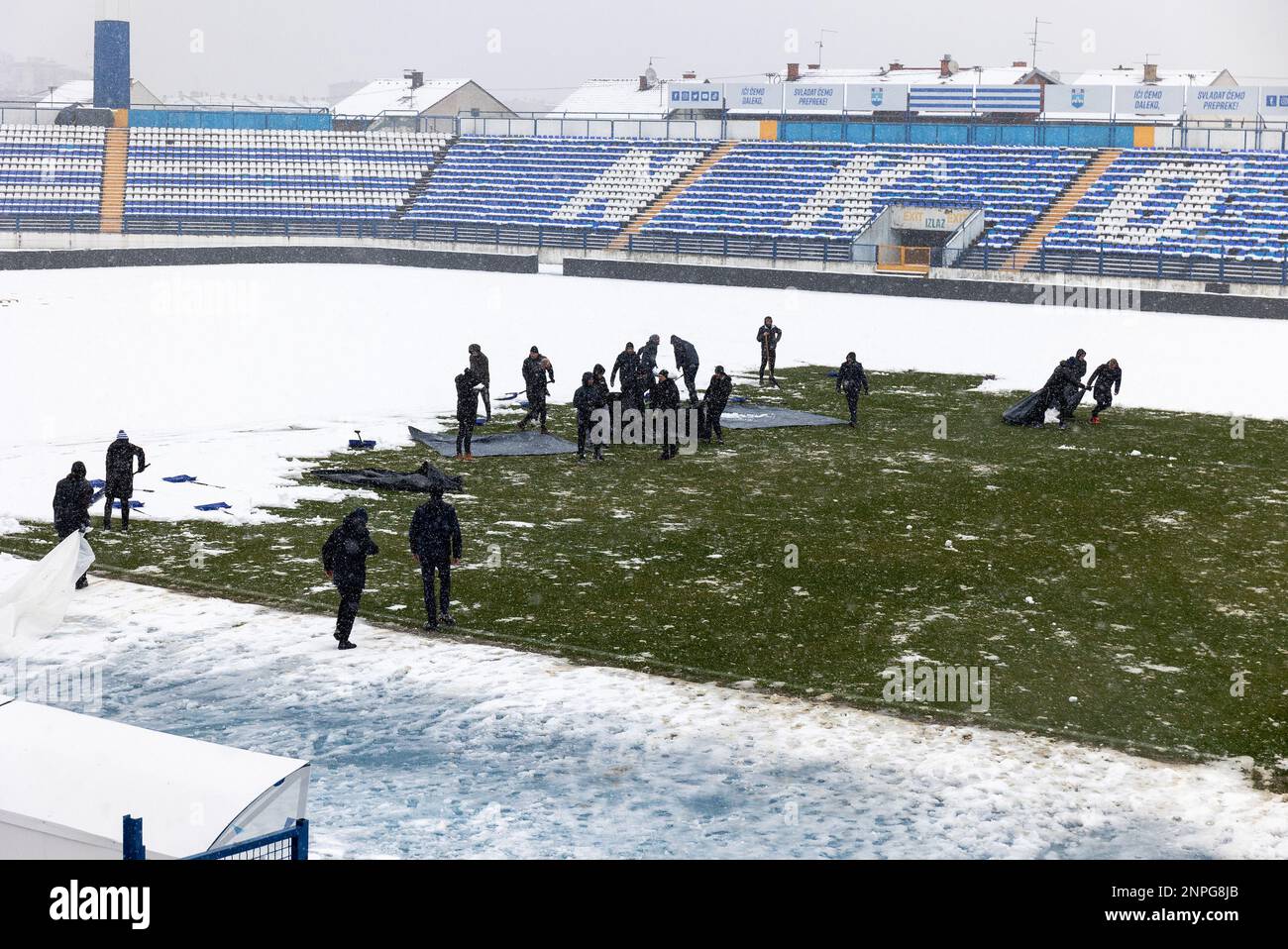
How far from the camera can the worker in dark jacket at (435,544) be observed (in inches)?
541

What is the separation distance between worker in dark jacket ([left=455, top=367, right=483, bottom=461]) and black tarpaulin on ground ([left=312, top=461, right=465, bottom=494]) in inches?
44.1

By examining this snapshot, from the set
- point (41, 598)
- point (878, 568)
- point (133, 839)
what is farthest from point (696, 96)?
point (133, 839)

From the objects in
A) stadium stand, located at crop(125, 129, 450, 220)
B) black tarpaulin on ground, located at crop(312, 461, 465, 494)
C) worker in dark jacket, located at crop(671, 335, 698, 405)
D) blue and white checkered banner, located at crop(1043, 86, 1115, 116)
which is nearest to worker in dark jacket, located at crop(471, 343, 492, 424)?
black tarpaulin on ground, located at crop(312, 461, 465, 494)

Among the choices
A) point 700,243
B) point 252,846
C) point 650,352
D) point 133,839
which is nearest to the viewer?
point 133,839

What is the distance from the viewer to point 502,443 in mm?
22688

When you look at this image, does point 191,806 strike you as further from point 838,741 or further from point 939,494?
point 939,494

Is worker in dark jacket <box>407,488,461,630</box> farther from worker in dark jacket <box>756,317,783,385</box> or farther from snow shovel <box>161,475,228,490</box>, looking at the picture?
→ worker in dark jacket <box>756,317,783,385</box>

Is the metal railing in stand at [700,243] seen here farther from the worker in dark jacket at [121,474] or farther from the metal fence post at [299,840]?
the metal fence post at [299,840]

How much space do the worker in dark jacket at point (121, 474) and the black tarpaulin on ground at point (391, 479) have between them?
130 inches

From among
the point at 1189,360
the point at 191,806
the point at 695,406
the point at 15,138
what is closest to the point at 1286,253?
the point at 1189,360

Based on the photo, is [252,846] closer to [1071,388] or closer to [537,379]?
[537,379]

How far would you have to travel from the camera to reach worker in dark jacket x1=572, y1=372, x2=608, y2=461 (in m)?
21.1

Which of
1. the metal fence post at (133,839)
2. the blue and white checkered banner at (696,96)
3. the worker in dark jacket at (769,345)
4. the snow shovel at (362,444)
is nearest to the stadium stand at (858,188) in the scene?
the blue and white checkered banner at (696,96)

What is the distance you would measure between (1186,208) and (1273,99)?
13195 mm
